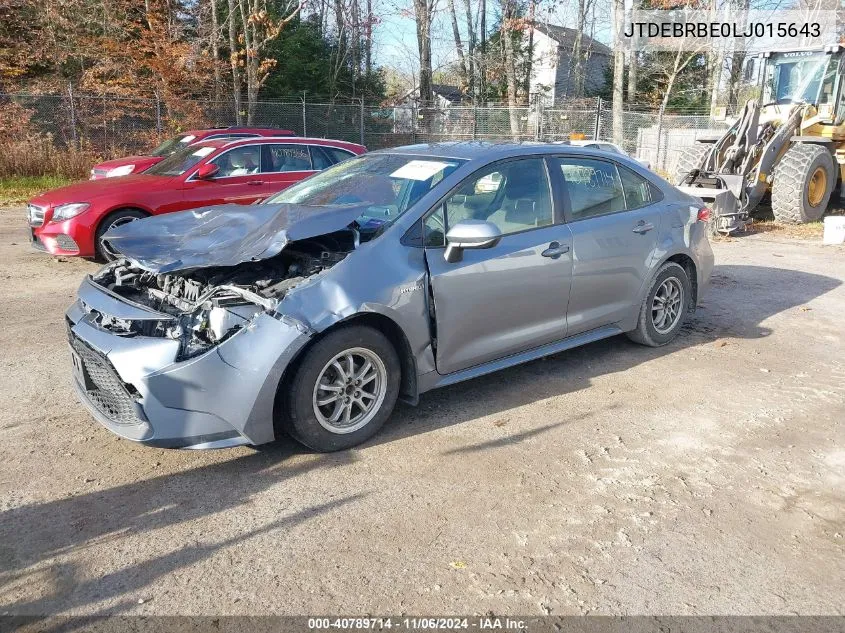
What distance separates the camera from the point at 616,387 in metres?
5.13

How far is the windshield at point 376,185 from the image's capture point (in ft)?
14.6

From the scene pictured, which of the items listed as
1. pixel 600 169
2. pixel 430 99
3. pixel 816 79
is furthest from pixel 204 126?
pixel 600 169

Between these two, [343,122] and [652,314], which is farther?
[343,122]

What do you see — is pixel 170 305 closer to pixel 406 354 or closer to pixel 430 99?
pixel 406 354

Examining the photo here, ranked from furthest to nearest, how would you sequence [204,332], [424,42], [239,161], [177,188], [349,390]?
[424,42] → [239,161] → [177,188] → [349,390] → [204,332]

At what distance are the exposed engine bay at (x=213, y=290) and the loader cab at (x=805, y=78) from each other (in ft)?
40.7

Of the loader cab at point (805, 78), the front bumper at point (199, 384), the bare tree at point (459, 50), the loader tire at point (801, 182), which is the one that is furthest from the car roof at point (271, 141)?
the bare tree at point (459, 50)

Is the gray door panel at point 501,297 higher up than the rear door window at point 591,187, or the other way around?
the rear door window at point 591,187

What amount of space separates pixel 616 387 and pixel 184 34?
23435 mm

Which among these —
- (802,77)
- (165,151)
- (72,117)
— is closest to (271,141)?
(165,151)

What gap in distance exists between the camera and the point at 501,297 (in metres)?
4.55

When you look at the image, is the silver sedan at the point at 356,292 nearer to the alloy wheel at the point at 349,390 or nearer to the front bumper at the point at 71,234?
the alloy wheel at the point at 349,390

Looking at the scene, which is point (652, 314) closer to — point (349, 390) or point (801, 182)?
point (349, 390)

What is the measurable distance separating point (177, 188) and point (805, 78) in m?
11.5
